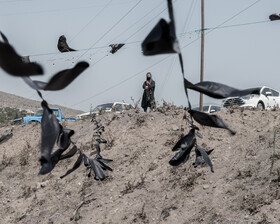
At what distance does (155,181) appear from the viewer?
1017cm

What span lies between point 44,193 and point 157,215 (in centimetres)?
383

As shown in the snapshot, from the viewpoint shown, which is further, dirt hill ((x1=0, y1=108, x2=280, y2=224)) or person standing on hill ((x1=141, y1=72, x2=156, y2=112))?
person standing on hill ((x1=141, y1=72, x2=156, y2=112))

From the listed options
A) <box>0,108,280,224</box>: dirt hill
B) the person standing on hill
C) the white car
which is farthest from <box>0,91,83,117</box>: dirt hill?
<box>0,108,280,224</box>: dirt hill

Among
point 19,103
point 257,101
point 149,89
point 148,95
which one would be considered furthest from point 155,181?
point 19,103

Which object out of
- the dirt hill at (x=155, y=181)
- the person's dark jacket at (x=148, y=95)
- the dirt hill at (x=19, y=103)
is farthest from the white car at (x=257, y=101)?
the dirt hill at (x=19, y=103)

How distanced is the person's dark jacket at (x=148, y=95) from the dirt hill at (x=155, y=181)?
98 cm

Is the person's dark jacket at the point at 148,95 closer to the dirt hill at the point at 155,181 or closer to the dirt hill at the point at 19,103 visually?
the dirt hill at the point at 155,181

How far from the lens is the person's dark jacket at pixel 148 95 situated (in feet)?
48.0

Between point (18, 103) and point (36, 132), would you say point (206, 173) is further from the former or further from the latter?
point (18, 103)

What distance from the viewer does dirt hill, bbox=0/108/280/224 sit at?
8344mm

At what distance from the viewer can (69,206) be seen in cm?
1010

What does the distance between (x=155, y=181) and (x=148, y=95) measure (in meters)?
5.17

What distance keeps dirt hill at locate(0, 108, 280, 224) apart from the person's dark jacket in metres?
0.98

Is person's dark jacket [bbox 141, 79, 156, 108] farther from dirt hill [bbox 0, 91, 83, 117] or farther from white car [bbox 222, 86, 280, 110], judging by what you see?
dirt hill [bbox 0, 91, 83, 117]
